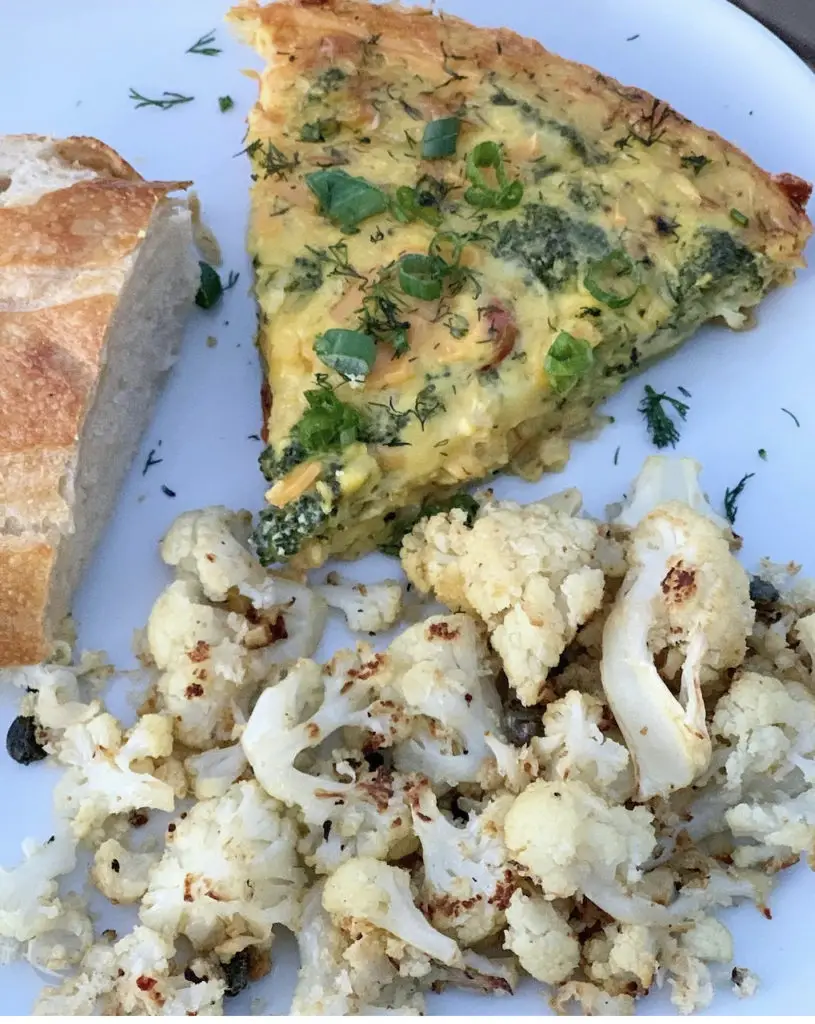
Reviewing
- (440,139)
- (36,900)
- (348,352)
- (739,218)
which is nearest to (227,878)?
(36,900)

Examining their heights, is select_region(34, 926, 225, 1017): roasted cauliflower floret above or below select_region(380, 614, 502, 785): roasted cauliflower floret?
below

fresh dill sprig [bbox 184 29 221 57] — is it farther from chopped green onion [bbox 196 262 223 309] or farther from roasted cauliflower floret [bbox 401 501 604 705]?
roasted cauliflower floret [bbox 401 501 604 705]

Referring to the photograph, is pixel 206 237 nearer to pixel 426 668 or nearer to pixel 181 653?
pixel 181 653

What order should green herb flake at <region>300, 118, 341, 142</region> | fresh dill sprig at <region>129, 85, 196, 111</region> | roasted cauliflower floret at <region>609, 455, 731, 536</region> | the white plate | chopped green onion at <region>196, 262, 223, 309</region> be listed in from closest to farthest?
the white plate → roasted cauliflower floret at <region>609, 455, 731, 536</region> → green herb flake at <region>300, 118, 341, 142</region> → chopped green onion at <region>196, 262, 223, 309</region> → fresh dill sprig at <region>129, 85, 196, 111</region>

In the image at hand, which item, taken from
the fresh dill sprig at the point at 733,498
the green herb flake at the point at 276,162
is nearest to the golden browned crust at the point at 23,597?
the green herb flake at the point at 276,162

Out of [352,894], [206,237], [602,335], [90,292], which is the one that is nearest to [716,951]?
[352,894]

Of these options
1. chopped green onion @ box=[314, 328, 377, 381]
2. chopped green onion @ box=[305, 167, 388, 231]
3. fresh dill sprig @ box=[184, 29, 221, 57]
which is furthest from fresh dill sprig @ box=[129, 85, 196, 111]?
chopped green onion @ box=[314, 328, 377, 381]
